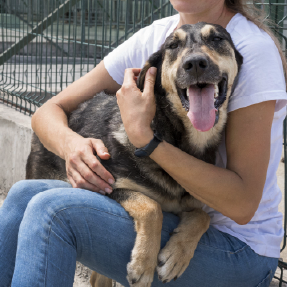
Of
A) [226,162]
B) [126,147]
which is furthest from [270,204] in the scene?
[126,147]

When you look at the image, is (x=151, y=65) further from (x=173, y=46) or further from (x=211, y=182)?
(x=211, y=182)

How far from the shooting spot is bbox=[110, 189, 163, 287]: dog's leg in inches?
67.8

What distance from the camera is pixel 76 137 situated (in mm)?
2172

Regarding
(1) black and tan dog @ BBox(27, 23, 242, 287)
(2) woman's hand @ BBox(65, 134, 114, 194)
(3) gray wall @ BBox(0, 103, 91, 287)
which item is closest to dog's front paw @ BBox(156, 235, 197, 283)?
(1) black and tan dog @ BBox(27, 23, 242, 287)

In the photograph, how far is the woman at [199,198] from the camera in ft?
5.72

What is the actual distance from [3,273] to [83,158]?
2.27ft

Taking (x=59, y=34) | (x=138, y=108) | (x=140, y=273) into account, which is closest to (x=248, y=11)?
(x=138, y=108)

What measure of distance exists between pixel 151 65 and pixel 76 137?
585 millimetres

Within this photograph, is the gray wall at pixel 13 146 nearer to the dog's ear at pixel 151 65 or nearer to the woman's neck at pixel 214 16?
the dog's ear at pixel 151 65

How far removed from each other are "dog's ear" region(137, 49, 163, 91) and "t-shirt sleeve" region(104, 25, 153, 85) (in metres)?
0.23

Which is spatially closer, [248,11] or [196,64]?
[196,64]

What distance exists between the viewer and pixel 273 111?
1831 millimetres

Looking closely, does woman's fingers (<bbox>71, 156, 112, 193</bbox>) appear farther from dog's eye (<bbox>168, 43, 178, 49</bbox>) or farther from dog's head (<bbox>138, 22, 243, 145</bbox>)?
dog's eye (<bbox>168, 43, 178, 49</bbox>)

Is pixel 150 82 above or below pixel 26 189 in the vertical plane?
above
